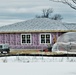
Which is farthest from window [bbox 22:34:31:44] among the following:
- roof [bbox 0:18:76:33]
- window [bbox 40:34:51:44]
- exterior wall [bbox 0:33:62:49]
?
window [bbox 40:34:51:44]

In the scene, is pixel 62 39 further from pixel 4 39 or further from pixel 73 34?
pixel 4 39

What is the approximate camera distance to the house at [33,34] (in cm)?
3912

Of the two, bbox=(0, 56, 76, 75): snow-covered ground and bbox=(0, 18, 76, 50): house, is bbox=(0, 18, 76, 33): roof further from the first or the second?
bbox=(0, 56, 76, 75): snow-covered ground

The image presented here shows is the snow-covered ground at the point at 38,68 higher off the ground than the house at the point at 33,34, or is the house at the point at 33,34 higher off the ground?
the snow-covered ground at the point at 38,68

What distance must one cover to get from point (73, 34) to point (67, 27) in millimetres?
6257

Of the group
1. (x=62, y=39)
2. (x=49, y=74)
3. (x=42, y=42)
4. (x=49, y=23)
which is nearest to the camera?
(x=49, y=74)

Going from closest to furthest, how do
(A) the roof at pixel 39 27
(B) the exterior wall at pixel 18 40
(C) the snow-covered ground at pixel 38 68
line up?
(C) the snow-covered ground at pixel 38 68, (B) the exterior wall at pixel 18 40, (A) the roof at pixel 39 27

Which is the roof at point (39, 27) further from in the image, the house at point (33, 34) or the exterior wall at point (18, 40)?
the exterior wall at point (18, 40)

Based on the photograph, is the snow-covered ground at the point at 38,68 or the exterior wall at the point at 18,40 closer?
the snow-covered ground at the point at 38,68

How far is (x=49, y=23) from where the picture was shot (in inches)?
1652

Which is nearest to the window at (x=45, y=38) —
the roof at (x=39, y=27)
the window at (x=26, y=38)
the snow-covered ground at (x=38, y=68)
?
the roof at (x=39, y=27)

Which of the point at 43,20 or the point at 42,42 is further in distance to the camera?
the point at 43,20

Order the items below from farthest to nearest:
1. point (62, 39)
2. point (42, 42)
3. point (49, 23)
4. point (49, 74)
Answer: point (49, 23), point (42, 42), point (62, 39), point (49, 74)

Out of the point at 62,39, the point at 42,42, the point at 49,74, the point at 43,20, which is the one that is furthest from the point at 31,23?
the point at 49,74
